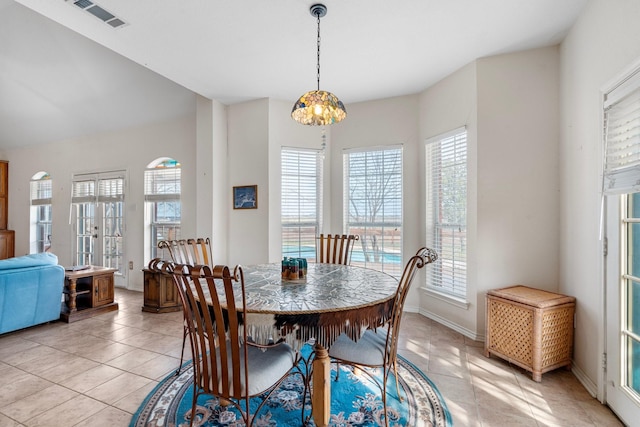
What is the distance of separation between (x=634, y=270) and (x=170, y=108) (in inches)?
215

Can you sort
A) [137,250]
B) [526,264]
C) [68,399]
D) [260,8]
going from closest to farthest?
[68,399] → [260,8] → [526,264] → [137,250]

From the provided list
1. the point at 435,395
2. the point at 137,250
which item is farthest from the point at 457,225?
the point at 137,250

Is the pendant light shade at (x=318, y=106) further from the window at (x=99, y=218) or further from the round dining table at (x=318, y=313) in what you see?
the window at (x=99, y=218)

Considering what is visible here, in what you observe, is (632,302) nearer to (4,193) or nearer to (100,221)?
(100,221)

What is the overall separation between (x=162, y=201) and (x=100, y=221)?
5.15 ft

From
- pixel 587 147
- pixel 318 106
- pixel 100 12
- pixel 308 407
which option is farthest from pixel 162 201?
pixel 587 147

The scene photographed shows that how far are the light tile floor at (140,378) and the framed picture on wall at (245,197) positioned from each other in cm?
166

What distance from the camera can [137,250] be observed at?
5.05 meters

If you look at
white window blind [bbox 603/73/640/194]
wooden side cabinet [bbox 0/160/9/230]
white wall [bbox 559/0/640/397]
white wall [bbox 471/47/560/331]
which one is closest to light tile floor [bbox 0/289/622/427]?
white wall [bbox 559/0/640/397]

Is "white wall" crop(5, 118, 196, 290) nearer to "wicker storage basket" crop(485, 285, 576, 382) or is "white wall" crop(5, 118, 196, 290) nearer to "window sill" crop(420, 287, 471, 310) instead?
"window sill" crop(420, 287, 471, 310)

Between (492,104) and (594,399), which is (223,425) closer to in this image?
(594,399)

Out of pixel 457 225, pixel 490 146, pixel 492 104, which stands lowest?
pixel 457 225

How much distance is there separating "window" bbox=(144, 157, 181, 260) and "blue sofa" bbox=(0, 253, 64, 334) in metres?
1.54

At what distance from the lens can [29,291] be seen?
3.19 meters
